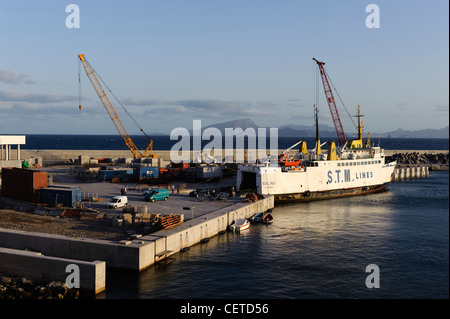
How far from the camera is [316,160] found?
73.8 m

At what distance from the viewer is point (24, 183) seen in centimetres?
4909

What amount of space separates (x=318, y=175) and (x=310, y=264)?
39385mm

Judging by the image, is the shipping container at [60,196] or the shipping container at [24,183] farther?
the shipping container at [24,183]

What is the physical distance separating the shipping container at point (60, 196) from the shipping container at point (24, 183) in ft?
4.58

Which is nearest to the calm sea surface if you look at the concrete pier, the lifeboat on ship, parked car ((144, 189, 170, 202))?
parked car ((144, 189, 170, 202))

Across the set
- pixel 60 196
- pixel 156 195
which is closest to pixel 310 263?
pixel 156 195

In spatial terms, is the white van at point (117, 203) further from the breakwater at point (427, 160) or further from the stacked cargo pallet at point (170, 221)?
the breakwater at point (427, 160)

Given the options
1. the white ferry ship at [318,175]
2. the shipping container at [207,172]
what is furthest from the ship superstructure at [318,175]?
the shipping container at [207,172]

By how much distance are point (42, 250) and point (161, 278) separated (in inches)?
436

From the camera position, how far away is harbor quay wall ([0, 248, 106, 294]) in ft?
88.4

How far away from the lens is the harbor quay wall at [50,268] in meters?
27.0
